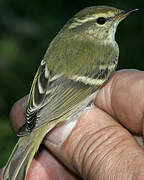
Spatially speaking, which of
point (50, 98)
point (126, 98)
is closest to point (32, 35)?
point (50, 98)

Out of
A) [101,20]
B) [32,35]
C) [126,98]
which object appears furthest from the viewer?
[32,35]

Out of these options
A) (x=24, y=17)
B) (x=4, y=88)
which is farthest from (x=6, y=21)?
(x=4, y=88)

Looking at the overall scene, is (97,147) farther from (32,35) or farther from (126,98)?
(32,35)

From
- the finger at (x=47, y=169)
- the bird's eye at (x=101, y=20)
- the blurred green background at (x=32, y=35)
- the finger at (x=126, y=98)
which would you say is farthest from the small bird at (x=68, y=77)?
the blurred green background at (x=32, y=35)

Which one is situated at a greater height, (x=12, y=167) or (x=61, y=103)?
(x=61, y=103)

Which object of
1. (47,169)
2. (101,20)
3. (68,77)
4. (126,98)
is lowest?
(47,169)

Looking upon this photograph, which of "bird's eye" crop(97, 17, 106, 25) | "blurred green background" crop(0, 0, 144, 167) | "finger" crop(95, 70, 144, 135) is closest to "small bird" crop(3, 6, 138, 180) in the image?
"bird's eye" crop(97, 17, 106, 25)

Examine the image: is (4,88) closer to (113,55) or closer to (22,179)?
(113,55)
